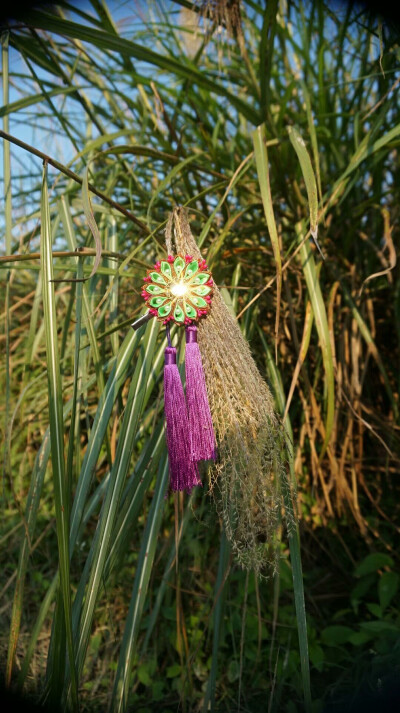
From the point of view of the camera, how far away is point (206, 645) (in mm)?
1138

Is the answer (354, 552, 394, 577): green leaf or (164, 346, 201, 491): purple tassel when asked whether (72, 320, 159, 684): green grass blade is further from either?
(354, 552, 394, 577): green leaf

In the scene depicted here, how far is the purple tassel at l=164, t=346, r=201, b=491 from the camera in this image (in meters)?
0.62

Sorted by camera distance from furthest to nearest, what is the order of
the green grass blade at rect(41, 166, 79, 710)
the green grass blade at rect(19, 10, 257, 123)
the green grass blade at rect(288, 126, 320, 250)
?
the green grass blade at rect(19, 10, 257, 123), the green grass blade at rect(288, 126, 320, 250), the green grass blade at rect(41, 166, 79, 710)

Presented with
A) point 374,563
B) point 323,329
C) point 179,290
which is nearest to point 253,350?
point 323,329

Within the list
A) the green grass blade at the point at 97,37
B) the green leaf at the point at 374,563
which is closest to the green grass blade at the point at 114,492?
the green grass blade at the point at 97,37

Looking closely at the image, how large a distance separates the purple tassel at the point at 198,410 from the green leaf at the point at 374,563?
66 cm

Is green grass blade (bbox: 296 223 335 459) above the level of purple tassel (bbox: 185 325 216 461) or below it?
above

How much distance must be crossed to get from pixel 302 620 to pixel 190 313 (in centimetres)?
44

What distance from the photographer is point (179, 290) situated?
646 mm

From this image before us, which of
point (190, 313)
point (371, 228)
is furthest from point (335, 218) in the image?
point (190, 313)

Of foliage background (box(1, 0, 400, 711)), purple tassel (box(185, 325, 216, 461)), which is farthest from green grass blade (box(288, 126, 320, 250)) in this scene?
purple tassel (box(185, 325, 216, 461))

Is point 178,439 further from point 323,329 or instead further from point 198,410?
point 323,329

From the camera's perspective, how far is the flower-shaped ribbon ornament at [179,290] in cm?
64

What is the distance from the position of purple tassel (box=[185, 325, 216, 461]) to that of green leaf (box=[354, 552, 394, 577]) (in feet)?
2.16
